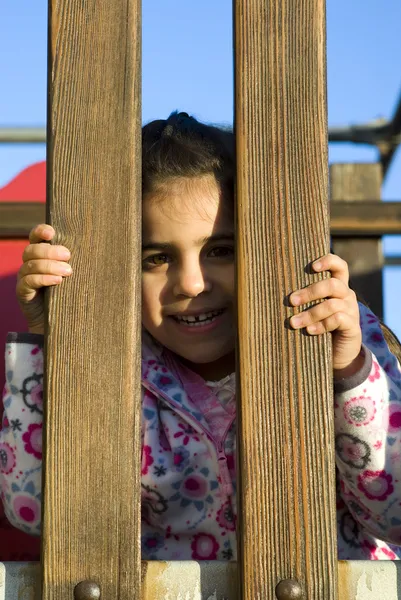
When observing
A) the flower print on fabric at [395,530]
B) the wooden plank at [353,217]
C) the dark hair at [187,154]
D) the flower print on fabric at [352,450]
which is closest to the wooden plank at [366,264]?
the wooden plank at [353,217]

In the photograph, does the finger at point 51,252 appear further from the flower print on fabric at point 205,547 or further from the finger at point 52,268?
the flower print on fabric at point 205,547

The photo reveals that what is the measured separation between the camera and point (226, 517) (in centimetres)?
221

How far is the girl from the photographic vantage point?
1866 mm

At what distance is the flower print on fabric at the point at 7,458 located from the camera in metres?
1.93

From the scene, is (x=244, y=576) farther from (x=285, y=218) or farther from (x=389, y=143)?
(x=389, y=143)

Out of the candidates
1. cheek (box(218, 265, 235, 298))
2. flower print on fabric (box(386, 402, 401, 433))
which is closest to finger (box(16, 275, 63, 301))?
cheek (box(218, 265, 235, 298))

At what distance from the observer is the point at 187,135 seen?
240 cm

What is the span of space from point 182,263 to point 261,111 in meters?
0.72

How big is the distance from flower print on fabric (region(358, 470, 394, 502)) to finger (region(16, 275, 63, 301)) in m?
0.78

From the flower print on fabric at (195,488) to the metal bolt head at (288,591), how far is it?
2.94ft

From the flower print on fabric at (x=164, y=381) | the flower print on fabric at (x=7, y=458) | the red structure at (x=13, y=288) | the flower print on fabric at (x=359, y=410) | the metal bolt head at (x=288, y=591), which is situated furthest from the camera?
the red structure at (x=13, y=288)

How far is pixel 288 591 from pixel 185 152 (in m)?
1.29

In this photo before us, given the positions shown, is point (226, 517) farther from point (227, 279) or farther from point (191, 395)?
point (227, 279)

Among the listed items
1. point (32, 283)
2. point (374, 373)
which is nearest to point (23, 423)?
point (32, 283)
